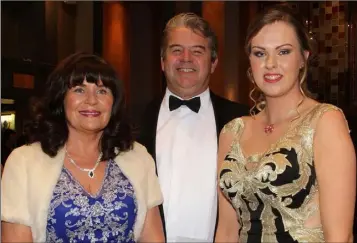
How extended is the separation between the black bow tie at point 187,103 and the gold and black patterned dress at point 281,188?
782 millimetres

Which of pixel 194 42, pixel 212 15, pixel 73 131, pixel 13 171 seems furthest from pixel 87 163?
pixel 212 15

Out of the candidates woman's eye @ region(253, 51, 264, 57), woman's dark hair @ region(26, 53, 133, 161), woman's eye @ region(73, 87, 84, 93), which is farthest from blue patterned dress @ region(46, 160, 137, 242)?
woman's eye @ region(253, 51, 264, 57)

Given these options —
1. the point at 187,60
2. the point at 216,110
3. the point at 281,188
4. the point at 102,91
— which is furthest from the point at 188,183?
the point at 281,188

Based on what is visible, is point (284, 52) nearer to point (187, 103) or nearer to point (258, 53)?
point (258, 53)

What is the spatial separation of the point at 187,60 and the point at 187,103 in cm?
22

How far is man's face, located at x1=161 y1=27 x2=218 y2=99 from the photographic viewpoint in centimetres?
283

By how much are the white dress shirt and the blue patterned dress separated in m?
0.49

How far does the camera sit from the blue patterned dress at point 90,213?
A: 2199 mm

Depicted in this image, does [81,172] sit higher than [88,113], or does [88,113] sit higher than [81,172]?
[88,113]

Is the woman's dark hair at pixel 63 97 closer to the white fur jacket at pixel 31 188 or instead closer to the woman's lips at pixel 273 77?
the white fur jacket at pixel 31 188

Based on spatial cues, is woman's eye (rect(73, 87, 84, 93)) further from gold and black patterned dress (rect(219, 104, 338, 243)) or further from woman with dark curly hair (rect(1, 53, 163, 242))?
gold and black patterned dress (rect(219, 104, 338, 243))

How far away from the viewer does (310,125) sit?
1995 millimetres

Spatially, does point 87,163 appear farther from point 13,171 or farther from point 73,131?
point 13,171

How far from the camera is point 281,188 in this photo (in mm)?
1994
